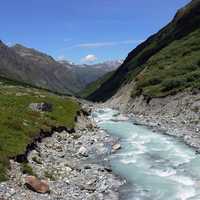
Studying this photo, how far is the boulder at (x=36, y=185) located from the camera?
99.0 feet

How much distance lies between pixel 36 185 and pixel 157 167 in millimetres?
14109

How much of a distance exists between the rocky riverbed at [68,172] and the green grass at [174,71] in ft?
137

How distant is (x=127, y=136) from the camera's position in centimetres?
6309

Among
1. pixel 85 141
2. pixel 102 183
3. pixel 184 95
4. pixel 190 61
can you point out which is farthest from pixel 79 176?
pixel 190 61

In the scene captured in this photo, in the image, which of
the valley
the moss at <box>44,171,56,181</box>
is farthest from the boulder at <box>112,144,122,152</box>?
the moss at <box>44,171,56,181</box>

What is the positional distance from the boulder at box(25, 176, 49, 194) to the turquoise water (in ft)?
19.4

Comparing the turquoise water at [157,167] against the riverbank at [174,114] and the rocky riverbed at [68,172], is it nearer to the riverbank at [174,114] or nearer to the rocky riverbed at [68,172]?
the rocky riverbed at [68,172]

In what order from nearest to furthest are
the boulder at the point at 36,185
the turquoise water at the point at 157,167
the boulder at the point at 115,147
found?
1. the boulder at the point at 36,185
2. the turquoise water at the point at 157,167
3. the boulder at the point at 115,147

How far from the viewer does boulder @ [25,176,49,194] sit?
99.0ft

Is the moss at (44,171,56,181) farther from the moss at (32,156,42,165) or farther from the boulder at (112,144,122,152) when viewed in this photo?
the boulder at (112,144,122,152)

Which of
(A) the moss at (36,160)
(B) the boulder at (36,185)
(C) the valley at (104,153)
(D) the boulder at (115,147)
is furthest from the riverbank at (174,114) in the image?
(B) the boulder at (36,185)

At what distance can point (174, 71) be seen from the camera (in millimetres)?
110438

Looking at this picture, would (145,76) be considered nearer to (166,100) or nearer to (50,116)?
(166,100)

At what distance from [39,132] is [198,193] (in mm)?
25231
